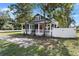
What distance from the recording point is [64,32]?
9.66 ft

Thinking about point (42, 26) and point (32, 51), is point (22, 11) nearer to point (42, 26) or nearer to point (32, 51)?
point (42, 26)

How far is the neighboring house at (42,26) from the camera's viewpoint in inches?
116

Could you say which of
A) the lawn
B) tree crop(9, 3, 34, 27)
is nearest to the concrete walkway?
the lawn

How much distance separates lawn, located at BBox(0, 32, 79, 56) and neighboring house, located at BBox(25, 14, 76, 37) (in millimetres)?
109

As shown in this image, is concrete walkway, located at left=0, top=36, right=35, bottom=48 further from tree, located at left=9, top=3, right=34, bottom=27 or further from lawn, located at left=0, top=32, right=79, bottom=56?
tree, located at left=9, top=3, right=34, bottom=27

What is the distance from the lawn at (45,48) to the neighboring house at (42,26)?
4.3 inches

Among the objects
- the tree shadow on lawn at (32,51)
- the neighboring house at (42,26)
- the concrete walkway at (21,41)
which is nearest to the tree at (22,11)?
the neighboring house at (42,26)

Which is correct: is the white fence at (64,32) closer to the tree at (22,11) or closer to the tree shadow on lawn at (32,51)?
the tree shadow on lawn at (32,51)

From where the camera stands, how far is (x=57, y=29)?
296 cm

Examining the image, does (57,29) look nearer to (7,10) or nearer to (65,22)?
(65,22)

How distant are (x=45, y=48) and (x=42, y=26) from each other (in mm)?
264

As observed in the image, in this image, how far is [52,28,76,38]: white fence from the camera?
2.93m

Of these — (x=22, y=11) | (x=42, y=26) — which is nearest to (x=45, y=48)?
(x=42, y=26)

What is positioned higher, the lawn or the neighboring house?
the neighboring house
